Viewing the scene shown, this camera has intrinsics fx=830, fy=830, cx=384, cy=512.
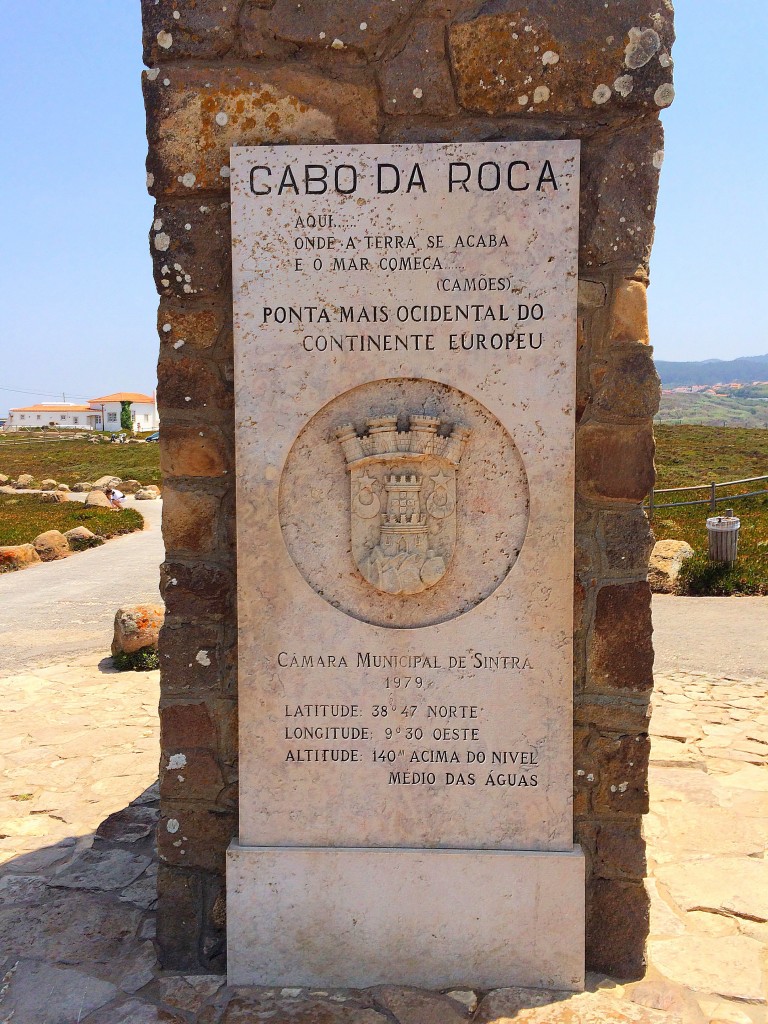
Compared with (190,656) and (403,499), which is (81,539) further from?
(403,499)

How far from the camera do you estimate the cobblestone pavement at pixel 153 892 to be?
7.50 ft

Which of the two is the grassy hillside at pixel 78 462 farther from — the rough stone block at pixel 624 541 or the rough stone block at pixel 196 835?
the rough stone block at pixel 624 541

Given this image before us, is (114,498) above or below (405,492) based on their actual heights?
below

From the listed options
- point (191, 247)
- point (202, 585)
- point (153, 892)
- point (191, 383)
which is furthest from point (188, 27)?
point (153, 892)

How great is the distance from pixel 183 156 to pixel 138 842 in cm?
254

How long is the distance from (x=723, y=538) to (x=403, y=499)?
21.7 feet

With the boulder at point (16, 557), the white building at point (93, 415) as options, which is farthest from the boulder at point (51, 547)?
the white building at point (93, 415)

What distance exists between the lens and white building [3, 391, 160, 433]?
291ft

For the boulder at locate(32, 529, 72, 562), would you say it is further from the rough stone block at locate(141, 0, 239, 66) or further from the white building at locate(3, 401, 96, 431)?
the white building at locate(3, 401, 96, 431)

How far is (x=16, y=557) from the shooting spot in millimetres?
10719

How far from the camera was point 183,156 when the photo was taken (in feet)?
7.80

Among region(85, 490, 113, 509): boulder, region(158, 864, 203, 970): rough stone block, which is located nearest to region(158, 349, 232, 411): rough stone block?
region(158, 864, 203, 970): rough stone block

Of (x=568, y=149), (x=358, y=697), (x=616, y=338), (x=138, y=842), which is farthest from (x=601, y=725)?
(x=138, y=842)

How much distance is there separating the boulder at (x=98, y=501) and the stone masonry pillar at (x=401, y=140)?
1687 cm
